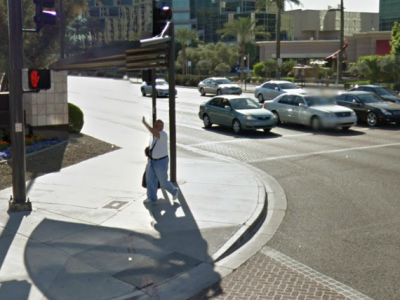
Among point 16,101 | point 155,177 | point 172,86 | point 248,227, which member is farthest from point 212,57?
point 248,227

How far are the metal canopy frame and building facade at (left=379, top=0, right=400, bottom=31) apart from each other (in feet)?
224

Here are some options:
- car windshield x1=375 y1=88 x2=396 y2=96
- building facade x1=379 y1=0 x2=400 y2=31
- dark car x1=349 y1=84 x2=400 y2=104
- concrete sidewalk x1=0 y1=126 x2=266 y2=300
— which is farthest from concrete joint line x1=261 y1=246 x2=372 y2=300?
building facade x1=379 y1=0 x2=400 y2=31

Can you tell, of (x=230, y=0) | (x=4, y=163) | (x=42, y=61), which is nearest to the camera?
(x=4, y=163)

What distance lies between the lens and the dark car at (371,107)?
2462 cm

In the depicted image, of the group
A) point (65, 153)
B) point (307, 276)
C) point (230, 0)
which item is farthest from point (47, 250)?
point (230, 0)

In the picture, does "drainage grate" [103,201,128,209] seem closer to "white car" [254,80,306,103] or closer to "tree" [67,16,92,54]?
"white car" [254,80,306,103]

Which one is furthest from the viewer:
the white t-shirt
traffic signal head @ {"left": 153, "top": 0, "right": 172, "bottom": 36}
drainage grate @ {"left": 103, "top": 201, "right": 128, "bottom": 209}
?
traffic signal head @ {"left": 153, "top": 0, "right": 172, "bottom": 36}

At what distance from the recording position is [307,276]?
25.7 feet

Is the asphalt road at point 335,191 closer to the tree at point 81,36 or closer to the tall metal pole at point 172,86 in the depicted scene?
the tall metal pole at point 172,86

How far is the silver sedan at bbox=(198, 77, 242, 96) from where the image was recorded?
43531mm

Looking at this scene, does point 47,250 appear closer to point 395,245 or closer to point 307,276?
point 307,276

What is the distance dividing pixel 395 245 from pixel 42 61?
24.9m

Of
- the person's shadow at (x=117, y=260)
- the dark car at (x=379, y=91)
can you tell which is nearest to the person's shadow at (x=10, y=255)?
the person's shadow at (x=117, y=260)

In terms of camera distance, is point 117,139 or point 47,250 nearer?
point 47,250
